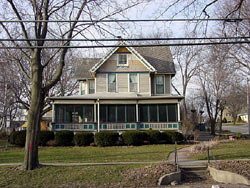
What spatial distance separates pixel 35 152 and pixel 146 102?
1401 centimetres

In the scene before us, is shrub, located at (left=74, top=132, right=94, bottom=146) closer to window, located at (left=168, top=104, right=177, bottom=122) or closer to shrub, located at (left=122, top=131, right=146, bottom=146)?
shrub, located at (left=122, top=131, right=146, bottom=146)

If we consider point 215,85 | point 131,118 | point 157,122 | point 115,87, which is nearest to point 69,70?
point 115,87

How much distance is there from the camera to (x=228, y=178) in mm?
9328

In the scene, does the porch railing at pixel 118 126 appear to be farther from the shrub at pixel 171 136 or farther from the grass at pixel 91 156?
the grass at pixel 91 156

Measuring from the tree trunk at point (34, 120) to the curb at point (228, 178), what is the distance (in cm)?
725

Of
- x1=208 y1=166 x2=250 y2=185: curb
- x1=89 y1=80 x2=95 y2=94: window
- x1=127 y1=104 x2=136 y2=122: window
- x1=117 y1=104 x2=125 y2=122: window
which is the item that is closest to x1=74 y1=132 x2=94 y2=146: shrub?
x1=117 y1=104 x2=125 y2=122: window

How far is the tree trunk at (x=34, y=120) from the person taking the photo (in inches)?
403

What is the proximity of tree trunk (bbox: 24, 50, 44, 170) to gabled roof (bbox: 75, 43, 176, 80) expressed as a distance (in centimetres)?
1345

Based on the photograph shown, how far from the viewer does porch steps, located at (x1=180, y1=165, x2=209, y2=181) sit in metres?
10.4

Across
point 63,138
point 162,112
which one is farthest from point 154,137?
point 63,138

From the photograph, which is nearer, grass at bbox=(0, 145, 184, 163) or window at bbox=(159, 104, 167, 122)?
grass at bbox=(0, 145, 184, 163)

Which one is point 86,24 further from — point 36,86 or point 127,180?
point 127,180

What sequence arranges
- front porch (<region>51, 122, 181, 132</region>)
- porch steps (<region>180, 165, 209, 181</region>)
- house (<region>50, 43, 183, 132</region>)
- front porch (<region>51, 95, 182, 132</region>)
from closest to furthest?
porch steps (<region>180, 165, 209, 181</region>) → front porch (<region>51, 122, 181, 132</region>) → front porch (<region>51, 95, 182, 132</region>) → house (<region>50, 43, 183, 132</region>)

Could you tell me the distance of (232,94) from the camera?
3544 centimetres
